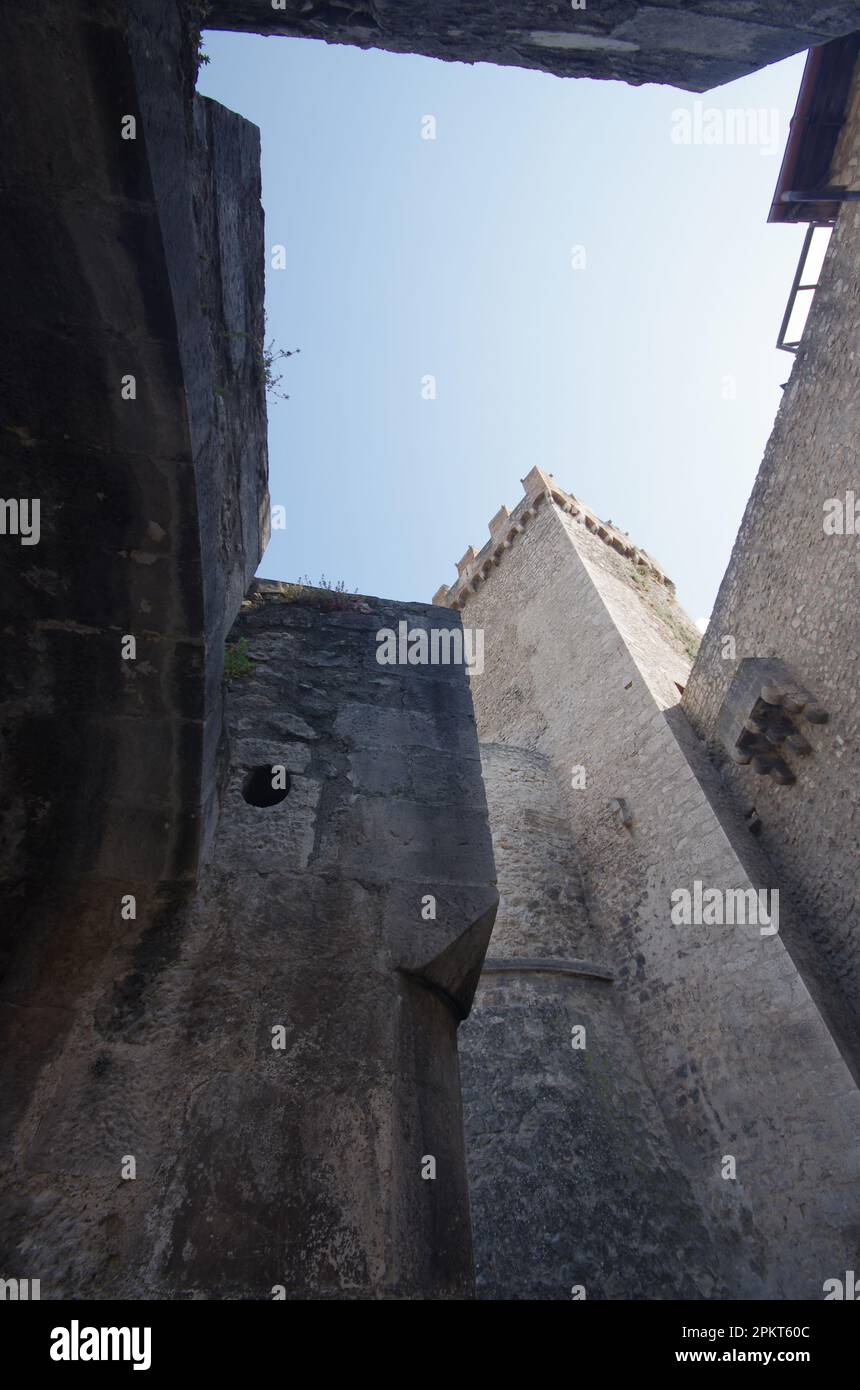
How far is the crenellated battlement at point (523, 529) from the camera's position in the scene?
14.8 m

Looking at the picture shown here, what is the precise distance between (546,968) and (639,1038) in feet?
3.91

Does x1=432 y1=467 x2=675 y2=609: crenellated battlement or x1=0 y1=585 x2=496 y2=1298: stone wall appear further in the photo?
x1=432 y1=467 x2=675 y2=609: crenellated battlement

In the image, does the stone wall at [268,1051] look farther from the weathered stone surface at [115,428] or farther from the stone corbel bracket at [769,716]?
the stone corbel bracket at [769,716]

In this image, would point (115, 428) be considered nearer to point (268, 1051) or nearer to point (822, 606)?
Answer: point (268, 1051)

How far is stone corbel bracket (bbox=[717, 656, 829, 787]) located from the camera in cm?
713

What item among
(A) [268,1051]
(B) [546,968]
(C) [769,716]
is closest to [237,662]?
(A) [268,1051]

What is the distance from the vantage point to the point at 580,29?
2.20 meters

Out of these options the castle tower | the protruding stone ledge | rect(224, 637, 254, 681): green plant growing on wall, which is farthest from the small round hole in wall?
the protruding stone ledge

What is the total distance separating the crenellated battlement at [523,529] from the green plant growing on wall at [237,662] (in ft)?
37.5

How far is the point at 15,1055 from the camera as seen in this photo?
2.04 metres

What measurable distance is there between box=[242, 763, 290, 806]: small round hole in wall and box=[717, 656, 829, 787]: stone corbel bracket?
18.8 feet

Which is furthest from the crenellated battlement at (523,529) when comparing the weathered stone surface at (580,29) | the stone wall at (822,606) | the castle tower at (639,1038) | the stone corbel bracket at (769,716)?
the weathered stone surface at (580,29)

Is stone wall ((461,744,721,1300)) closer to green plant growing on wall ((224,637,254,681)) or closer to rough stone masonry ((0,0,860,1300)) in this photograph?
rough stone masonry ((0,0,860,1300))
